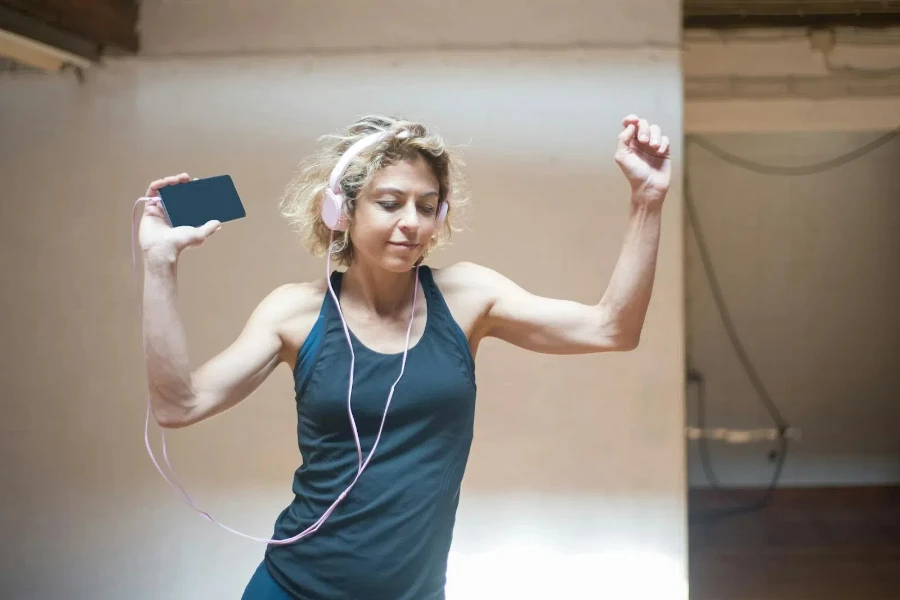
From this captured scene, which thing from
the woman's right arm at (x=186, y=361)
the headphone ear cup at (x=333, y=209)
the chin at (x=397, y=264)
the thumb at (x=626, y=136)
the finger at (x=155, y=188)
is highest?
the thumb at (x=626, y=136)

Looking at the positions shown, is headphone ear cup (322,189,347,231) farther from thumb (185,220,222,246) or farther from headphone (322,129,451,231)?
thumb (185,220,222,246)

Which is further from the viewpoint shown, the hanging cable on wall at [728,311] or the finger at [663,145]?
the hanging cable on wall at [728,311]

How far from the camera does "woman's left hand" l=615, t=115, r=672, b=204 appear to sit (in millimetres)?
1231

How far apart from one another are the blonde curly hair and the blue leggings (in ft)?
1.85

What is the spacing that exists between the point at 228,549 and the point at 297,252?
1.02m

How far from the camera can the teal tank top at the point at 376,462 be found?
1211mm

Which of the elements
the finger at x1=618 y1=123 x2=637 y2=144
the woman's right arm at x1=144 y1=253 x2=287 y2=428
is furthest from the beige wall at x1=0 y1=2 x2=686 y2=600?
the woman's right arm at x1=144 y1=253 x2=287 y2=428

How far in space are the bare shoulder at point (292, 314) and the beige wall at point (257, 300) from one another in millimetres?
1167

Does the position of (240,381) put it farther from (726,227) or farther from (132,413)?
(726,227)

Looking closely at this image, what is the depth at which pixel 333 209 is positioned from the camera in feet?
4.03

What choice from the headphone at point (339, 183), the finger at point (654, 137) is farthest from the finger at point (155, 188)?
the finger at point (654, 137)

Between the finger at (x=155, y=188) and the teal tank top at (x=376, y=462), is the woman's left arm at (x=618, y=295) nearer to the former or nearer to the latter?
the teal tank top at (x=376, y=462)

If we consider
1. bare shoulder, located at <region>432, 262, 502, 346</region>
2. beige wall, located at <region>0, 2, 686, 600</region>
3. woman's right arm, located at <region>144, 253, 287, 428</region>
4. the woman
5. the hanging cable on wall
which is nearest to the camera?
woman's right arm, located at <region>144, 253, 287, 428</region>

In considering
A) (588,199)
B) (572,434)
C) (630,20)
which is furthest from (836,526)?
(630,20)
